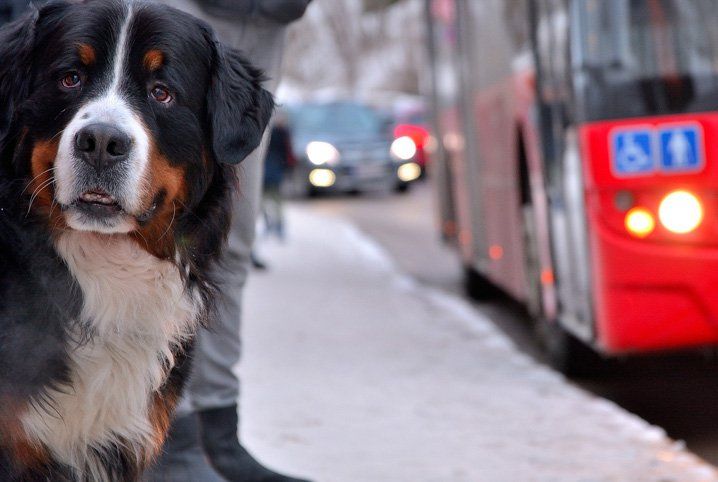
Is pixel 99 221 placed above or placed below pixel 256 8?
below

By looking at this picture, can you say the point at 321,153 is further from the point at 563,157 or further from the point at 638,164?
the point at 638,164

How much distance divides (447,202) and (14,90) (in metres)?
8.69

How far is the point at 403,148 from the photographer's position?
89.8ft

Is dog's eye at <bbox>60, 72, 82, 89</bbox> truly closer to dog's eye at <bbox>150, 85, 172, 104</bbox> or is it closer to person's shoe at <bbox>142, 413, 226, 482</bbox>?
dog's eye at <bbox>150, 85, 172, 104</bbox>

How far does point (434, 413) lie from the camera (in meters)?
6.27

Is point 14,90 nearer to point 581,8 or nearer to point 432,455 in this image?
point 432,455

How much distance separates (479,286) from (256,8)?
6.93m

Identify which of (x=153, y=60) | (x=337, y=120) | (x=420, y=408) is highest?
(x=153, y=60)

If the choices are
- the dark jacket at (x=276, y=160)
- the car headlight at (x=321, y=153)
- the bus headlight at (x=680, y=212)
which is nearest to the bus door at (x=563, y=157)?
the bus headlight at (x=680, y=212)

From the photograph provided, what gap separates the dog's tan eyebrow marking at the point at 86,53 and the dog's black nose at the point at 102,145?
0.22 metres

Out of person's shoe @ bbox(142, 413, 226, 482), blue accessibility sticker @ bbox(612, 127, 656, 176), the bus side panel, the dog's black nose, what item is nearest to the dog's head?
the dog's black nose

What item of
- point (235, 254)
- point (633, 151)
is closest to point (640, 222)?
point (633, 151)

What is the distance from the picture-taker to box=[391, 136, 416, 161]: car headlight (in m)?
26.6

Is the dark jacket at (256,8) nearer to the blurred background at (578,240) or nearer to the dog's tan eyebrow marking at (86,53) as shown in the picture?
the dog's tan eyebrow marking at (86,53)
